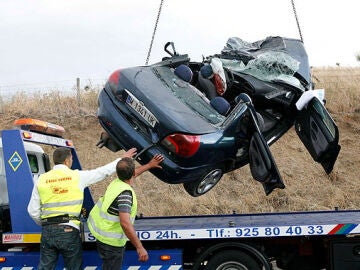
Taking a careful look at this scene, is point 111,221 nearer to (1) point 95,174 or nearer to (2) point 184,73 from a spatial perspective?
(1) point 95,174

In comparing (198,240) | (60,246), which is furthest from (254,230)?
(60,246)

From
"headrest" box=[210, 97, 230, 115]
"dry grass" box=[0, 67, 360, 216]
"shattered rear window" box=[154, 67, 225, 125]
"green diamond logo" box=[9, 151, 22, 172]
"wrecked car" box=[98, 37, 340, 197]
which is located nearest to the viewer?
"wrecked car" box=[98, 37, 340, 197]

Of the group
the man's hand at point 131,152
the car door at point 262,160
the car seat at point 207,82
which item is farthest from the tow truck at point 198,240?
the car seat at point 207,82

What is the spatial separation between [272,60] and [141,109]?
5.17 feet

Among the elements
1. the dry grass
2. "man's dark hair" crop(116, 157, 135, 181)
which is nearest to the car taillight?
"man's dark hair" crop(116, 157, 135, 181)

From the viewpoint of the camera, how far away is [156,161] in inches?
217

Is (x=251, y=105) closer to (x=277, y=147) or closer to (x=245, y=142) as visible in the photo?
(x=245, y=142)

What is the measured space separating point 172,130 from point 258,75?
131 centimetres

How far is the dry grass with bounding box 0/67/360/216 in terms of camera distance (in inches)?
515

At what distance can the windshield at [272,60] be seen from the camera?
6.15m

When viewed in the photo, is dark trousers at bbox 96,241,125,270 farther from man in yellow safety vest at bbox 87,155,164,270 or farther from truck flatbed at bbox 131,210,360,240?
truck flatbed at bbox 131,210,360,240

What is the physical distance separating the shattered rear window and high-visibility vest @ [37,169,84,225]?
54.6 inches

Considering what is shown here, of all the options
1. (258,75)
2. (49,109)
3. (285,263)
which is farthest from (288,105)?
(49,109)

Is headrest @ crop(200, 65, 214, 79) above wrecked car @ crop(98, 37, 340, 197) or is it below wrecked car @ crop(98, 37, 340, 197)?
above
